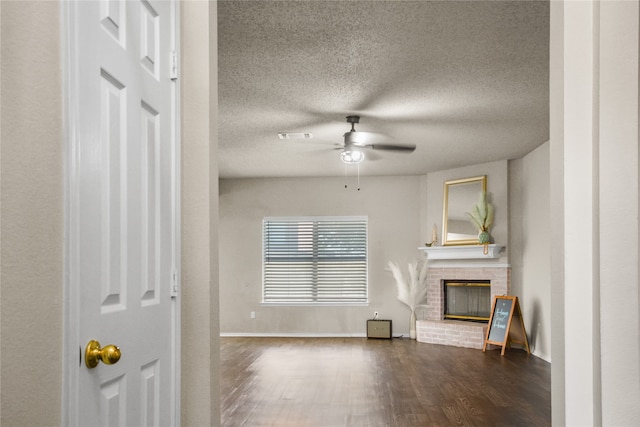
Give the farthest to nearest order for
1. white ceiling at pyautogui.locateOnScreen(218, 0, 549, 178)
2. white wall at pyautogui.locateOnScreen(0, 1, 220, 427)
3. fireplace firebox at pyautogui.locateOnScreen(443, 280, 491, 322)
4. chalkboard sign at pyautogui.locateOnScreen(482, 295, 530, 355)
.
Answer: fireplace firebox at pyautogui.locateOnScreen(443, 280, 491, 322)
chalkboard sign at pyautogui.locateOnScreen(482, 295, 530, 355)
white ceiling at pyautogui.locateOnScreen(218, 0, 549, 178)
white wall at pyautogui.locateOnScreen(0, 1, 220, 427)

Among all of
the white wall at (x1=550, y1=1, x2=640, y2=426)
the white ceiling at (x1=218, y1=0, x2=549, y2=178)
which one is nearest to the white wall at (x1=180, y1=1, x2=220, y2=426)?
the white wall at (x1=550, y1=1, x2=640, y2=426)

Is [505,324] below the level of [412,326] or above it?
above

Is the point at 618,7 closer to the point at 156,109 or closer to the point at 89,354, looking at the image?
the point at 156,109

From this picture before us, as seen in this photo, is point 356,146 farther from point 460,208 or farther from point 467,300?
point 467,300

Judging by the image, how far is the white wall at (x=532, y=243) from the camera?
738 cm

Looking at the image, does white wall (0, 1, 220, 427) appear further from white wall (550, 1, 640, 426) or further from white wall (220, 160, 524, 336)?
white wall (220, 160, 524, 336)

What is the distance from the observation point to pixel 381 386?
19.1 feet

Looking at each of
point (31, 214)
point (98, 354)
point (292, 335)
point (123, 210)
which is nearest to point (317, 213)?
point (292, 335)

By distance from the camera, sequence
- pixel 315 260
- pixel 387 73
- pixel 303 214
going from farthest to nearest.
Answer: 1. pixel 303 214
2. pixel 315 260
3. pixel 387 73

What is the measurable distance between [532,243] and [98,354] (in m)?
7.26

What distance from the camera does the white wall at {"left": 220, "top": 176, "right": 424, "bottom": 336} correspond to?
32.0ft

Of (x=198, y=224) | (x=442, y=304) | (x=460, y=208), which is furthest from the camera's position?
(x=442, y=304)

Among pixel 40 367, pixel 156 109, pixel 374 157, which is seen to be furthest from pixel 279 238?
pixel 40 367

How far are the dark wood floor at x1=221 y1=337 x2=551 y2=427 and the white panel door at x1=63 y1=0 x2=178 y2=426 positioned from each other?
2.85m
